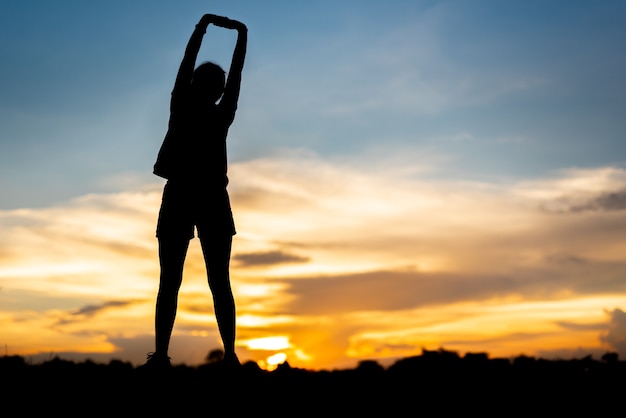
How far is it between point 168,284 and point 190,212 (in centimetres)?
76

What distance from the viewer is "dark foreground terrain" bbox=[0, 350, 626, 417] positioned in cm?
546

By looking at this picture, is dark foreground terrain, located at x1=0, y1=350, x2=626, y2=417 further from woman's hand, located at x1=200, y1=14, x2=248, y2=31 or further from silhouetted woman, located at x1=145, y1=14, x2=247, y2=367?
woman's hand, located at x1=200, y1=14, x2=248, y2=31

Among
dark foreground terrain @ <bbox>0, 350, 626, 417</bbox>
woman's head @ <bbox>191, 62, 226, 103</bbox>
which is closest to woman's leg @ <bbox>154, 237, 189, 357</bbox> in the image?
dark foreground terrain @ <bbox>0, 350, 626, 417</bbox>

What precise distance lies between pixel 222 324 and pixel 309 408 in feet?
5.32

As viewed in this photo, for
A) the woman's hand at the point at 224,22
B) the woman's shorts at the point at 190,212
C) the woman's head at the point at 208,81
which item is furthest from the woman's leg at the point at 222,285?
the woman's hand at the point at 224,22

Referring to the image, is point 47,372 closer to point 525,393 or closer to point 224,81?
point 224,81

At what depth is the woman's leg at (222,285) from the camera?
6.81 metres

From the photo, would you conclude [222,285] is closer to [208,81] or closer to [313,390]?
[313,390]

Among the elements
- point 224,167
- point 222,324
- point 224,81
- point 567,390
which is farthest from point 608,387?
point 224,81

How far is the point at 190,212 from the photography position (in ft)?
22.0

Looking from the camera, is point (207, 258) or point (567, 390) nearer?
point (567, 390)

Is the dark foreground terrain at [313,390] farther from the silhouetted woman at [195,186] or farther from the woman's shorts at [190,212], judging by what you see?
the woman's shorts at [190,212]

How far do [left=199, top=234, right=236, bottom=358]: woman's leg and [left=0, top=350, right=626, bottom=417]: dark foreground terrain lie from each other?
34 cm

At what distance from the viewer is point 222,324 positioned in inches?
270
